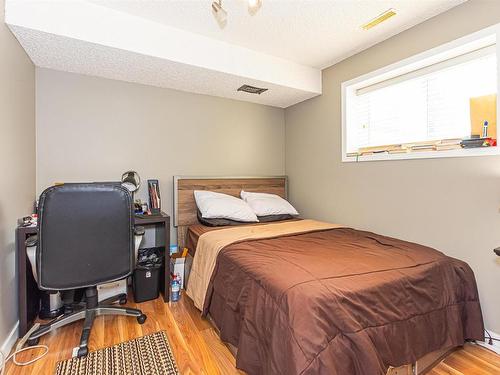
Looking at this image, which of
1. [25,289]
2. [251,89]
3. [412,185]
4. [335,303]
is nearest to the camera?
[335,303]

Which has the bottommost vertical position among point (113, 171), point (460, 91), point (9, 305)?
point (9, 305)

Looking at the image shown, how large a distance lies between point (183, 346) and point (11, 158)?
1663 millimetres

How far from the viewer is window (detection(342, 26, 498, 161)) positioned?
1.85 metres

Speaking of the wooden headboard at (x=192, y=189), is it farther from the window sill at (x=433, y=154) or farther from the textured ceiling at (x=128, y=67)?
the window sill at (x=433, y=154)

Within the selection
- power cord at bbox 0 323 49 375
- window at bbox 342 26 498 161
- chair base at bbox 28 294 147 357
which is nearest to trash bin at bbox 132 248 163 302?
chair base at bbox 28 294 147 357

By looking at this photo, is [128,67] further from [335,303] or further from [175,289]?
[335,303]

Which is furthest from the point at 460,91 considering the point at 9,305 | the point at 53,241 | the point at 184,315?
the point at 9,305

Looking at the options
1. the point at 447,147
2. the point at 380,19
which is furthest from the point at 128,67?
the point at 447,147

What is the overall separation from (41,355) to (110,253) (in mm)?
695

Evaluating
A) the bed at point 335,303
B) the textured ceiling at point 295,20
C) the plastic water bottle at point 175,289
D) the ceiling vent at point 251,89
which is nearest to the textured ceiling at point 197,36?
the textured ceiling at point 295,20

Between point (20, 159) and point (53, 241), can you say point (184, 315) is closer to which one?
point (53, 241)

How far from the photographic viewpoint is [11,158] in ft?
5.80

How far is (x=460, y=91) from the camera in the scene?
2.01m

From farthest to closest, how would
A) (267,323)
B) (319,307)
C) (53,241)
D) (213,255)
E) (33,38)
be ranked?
1. (213,255)
2. (33,38)
3. (53,241)
4. (267,323)
5. (319,307)
